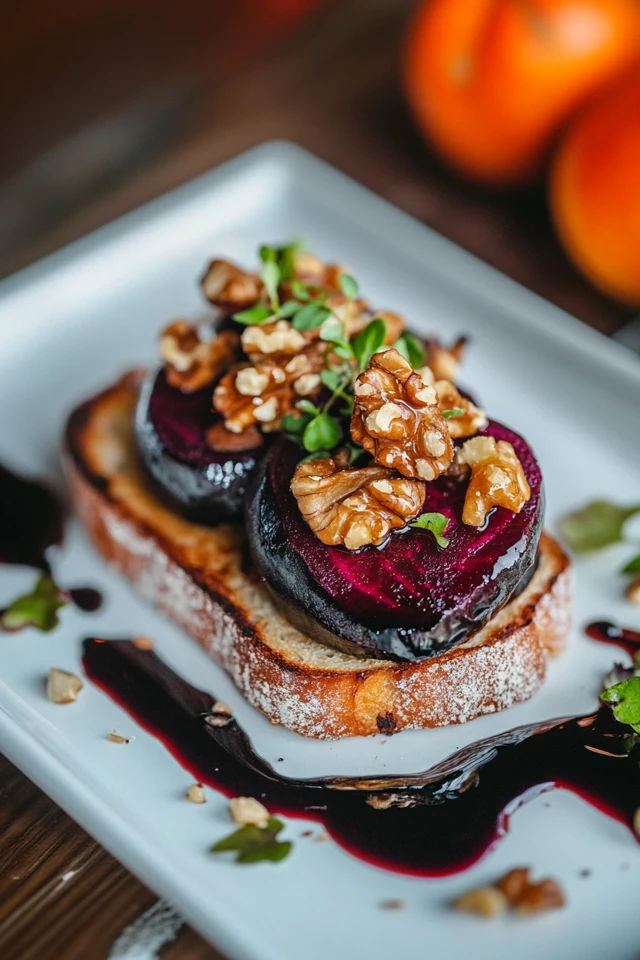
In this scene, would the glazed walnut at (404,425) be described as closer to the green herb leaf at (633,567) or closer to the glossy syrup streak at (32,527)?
the green herb leaf at (633,567)

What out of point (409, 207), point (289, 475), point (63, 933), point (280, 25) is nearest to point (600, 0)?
point (409, 207)

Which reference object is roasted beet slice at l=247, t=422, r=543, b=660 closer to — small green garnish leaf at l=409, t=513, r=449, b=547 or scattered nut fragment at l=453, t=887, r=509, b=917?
small green garnish leaf at l=409, t=513, r=449, b=547

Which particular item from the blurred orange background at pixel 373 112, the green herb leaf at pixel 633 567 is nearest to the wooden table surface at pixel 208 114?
the blurred orange background at pixel 373 112

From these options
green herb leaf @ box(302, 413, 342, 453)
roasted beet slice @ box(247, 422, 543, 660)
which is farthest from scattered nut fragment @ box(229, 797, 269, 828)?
green herb leaf @ box(302, 413, 342, 453)

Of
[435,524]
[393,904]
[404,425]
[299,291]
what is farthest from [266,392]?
[393,904]

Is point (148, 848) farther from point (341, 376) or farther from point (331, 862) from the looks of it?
point (341, 376)
